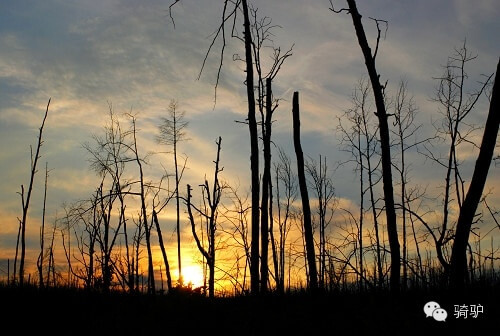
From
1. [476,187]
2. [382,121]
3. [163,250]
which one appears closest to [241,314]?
[476,187]

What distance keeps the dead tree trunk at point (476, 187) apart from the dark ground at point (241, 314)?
48 centimetres

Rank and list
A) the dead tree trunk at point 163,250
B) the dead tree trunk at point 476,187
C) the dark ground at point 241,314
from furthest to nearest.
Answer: the dead tree trunk at point 163,250 → the dead tree trunk at point 476,187 → the dark ground at point 241,314

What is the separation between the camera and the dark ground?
6109mm

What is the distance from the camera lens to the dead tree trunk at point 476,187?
7.79 metres

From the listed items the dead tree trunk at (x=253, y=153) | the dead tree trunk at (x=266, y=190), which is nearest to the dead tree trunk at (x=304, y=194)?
the dead tree trunk at (x=253, y=153)

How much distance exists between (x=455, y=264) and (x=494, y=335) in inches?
98.6

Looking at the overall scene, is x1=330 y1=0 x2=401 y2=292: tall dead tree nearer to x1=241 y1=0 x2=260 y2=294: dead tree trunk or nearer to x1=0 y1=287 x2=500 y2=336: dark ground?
x1=0 y1=287 x2=500 y2=336: dark ground

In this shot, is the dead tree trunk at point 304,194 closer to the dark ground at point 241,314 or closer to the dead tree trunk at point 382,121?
the dead tree trunk at point 382,121

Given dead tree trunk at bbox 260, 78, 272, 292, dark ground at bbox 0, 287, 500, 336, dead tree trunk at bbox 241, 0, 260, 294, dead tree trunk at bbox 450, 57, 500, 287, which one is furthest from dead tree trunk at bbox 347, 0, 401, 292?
dead tree trunk at bbox 260, 78, 272, 292

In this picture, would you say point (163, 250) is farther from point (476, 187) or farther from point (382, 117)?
point (476, 187)

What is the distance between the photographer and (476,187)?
7.92 meters

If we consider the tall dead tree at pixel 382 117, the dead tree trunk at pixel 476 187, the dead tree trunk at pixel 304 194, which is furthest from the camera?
the dead tree trunk at pixel 304 194

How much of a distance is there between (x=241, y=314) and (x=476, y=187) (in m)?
4.39

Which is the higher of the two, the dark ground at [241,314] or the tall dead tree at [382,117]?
the tall dead tree at [382,117]
